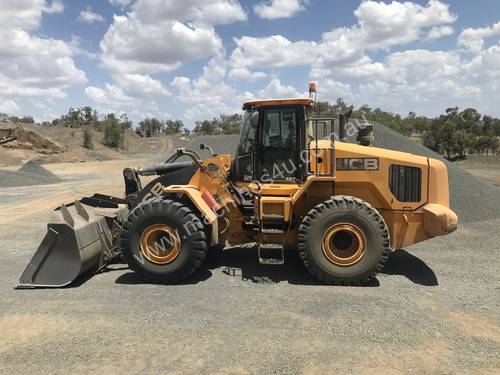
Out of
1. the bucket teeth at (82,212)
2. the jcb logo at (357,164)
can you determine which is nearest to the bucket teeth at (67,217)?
the bucket teeth at (82,212)

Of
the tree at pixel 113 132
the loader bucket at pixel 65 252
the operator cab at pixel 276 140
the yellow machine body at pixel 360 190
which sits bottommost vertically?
the loader bucket at pixel 65 252

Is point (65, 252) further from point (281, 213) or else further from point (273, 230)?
point (281, 213)

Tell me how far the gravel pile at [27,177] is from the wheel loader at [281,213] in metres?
16.3

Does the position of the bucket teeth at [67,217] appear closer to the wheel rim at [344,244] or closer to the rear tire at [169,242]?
the rear tire at [169,242]

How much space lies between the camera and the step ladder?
591 centimetres

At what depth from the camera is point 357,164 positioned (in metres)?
5.95

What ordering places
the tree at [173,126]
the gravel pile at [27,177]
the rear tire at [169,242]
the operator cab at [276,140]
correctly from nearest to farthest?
the rear tire at [169,242] → the operator cab at [276,140] → the gravel pile at [27,177] → the tree at [173,126]

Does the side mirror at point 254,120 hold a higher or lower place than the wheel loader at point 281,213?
higher

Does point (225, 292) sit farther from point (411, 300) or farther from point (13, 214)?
point (13, 214)

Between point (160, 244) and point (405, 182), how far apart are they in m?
3.64

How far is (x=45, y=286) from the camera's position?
5660 mm

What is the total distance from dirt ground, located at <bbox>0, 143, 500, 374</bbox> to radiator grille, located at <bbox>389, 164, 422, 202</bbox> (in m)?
1.20

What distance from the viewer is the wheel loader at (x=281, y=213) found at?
5.65m

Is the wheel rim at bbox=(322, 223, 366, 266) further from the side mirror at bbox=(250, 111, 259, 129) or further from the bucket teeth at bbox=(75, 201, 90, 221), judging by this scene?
the bucket teeth at bbox=(75, 201, 90, 221)
